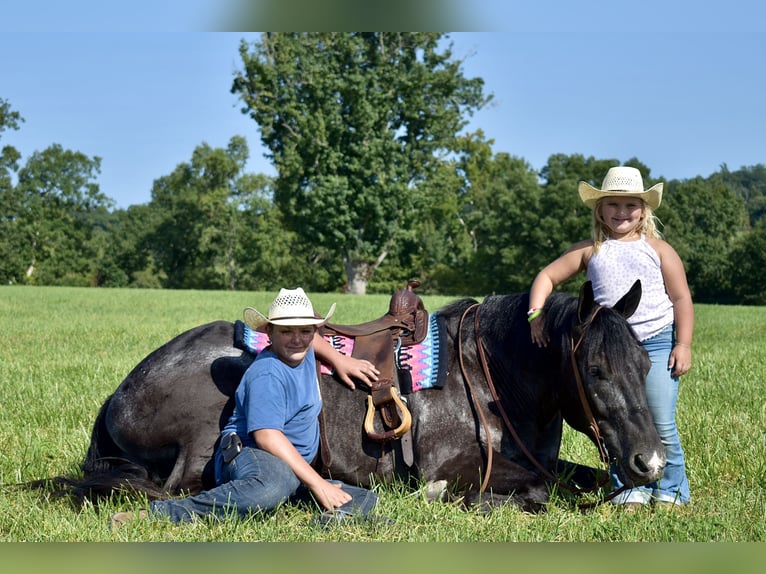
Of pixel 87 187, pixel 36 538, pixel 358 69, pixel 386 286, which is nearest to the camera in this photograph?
pixel 36 538

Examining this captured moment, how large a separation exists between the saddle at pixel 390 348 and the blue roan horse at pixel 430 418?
0.13 meters

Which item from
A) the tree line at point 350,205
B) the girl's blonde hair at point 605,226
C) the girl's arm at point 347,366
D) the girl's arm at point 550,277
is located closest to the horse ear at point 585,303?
the girl's arm at point 550,277

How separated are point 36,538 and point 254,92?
4546 centimetres

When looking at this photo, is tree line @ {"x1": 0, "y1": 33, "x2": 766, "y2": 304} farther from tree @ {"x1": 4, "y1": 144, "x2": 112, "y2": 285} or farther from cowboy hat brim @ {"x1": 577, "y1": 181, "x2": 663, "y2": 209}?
cowboy hat brim @ {"x1": 577, "y1": 181, "x2": 663, "y2": 209}

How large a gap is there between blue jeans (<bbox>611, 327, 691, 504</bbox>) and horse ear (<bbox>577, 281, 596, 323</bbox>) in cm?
73

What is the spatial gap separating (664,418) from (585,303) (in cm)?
109

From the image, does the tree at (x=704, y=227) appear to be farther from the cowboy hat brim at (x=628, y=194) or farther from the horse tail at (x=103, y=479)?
the horse tail at (x=103, y=479)

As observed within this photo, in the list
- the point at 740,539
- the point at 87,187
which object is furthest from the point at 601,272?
the point at 87,187

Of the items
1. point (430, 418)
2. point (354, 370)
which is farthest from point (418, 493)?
point (354, 370)

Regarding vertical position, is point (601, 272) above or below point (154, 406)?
above

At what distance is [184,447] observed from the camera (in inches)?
187

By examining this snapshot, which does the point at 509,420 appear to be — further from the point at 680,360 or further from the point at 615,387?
the point at 680,360

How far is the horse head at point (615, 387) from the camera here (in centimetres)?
402

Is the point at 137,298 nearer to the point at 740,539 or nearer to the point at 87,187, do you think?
the point at 740,539
